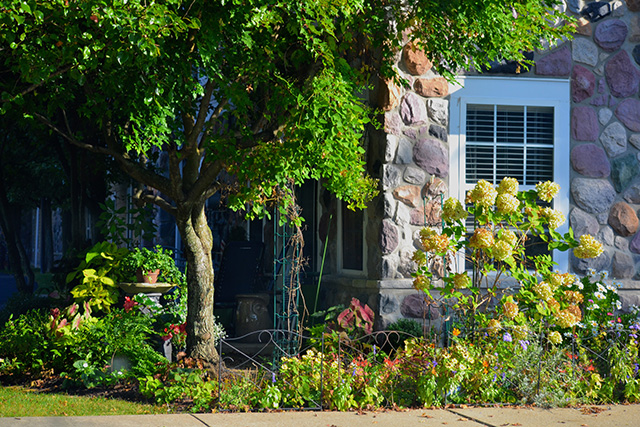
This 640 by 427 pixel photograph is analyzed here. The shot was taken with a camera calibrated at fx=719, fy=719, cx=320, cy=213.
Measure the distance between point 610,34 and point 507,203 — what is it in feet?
10.2

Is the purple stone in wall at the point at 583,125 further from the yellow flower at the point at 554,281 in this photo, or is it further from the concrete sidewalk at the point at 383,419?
the concrete sidewalk at the point at 383,419

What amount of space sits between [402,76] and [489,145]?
118cm

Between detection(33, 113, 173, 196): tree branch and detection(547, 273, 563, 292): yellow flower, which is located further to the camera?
detection(33, 113, 173, 196): tree branch

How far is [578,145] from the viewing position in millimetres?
7691

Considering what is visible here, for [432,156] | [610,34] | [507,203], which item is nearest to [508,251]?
[507,203]

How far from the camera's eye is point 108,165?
9.73m

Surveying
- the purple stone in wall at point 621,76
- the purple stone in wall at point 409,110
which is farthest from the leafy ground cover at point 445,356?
the purple stone in wall at point 621,76

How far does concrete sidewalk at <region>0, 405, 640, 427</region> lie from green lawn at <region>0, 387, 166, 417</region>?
0.75ft

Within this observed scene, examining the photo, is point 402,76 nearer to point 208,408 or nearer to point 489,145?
point 489,145

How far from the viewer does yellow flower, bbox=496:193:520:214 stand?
5.86 m

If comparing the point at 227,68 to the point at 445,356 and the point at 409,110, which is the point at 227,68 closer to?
the point at 409,110

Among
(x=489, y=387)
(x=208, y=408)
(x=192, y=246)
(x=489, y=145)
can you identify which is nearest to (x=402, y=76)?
(x=489, y=145)

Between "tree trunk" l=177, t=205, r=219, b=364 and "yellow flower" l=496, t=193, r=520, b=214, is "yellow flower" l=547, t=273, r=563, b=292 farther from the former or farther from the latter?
"tree trunk" l=177, t=205, r=219, b=364

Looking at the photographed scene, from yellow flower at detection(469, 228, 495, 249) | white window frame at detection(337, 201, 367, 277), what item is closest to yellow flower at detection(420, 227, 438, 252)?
yellow flower at detection(469, 228, 495, 249)
